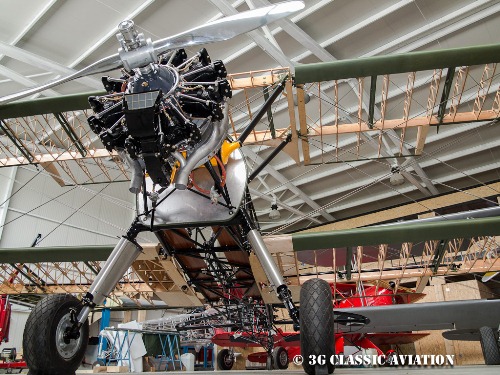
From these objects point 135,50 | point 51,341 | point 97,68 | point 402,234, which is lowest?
point 51,341

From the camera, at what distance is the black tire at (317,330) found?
9.32 ft

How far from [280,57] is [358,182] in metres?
9.87

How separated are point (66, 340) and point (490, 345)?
623cm

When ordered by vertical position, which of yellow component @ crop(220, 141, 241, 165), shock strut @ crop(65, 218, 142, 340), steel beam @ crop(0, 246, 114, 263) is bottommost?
shock strut @ crop(65, 218, 142, 340)

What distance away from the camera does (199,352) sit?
1817 centimetres

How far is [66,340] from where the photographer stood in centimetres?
306

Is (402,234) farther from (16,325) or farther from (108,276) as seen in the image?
(16,325)

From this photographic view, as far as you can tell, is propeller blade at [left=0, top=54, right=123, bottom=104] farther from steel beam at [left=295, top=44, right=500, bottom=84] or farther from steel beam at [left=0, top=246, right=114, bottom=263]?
steel beam at [left=0, top=246, right=114, bottom=263]

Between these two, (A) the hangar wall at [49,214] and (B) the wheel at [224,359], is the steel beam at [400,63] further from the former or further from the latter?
(A) the hangar wall at [49,214]

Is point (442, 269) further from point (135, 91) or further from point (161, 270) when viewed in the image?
point (135, 91)

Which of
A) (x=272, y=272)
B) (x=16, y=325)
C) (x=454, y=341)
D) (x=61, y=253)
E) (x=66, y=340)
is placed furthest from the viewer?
(x=16, y=325)

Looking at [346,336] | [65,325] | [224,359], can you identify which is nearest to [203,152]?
[65,325]

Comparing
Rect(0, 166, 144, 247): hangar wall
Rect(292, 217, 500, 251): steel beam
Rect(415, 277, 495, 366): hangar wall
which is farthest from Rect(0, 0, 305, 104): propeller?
Rect(415, 277, 495, 366): hangar wall

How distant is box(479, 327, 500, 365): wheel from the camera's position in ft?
21.0
